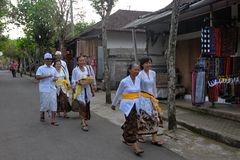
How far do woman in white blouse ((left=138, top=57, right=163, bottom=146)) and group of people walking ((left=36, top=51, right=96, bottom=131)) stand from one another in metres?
1.94

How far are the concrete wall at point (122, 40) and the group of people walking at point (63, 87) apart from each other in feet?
38.8

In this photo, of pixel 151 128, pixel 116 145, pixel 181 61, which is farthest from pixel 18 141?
pixel 181 61

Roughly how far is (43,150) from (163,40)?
31.9 ft

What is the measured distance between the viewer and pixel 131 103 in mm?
6723

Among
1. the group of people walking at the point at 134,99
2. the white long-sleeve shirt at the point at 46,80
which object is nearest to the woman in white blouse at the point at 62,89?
the white long-sleeve shirt at the point at 46,80

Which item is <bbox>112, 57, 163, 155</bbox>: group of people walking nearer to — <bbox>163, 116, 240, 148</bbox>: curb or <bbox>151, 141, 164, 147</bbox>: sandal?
<bbox>151, 141, 164, 147</bbox>: sandal

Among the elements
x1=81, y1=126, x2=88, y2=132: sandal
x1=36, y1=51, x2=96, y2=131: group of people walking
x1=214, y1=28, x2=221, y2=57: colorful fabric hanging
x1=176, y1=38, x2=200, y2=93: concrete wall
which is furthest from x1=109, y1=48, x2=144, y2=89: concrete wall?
x1=81, y1=126, x2=88, y2=132: sandal

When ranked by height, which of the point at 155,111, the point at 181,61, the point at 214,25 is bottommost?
the point at 155,111

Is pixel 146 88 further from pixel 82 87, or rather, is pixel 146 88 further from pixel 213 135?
pixel 82 87

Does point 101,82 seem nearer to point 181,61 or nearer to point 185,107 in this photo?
point 181,61


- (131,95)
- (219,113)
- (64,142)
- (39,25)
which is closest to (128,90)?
(131,95)

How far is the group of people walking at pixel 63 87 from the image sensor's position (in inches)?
352

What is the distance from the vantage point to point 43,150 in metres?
6.66

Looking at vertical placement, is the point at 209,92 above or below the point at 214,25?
below
